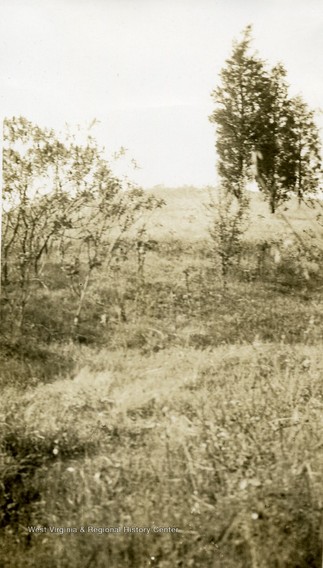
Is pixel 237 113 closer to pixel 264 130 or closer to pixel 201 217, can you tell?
pixel 264 130

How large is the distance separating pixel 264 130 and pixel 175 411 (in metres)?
1.95

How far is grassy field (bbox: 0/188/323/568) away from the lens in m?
2.94

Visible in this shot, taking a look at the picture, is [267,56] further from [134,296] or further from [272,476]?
[272,476]

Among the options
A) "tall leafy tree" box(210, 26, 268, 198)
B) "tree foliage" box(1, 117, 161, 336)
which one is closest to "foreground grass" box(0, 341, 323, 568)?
"tree foliage" box(1, 117, 161, 336)

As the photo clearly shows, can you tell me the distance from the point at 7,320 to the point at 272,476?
7.04 ft

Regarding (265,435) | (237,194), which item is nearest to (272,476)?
(265,435)

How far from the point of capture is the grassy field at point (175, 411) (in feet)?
9.64

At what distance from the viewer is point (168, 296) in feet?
11.5

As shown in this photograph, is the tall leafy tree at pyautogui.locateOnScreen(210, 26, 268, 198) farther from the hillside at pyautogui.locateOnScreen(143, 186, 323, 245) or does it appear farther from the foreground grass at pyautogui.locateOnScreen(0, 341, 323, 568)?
the foreground grass at pyautogui.locateOnScreen(0, 341, 323, 568)

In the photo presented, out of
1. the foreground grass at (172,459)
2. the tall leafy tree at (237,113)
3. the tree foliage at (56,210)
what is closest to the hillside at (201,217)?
the tree foliage at (56,210)

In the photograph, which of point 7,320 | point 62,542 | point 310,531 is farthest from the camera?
point 7,320

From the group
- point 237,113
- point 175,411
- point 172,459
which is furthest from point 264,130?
point 172,459

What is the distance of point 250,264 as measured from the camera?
3471 mm

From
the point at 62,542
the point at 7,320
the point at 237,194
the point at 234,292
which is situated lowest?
the point at 62,542
